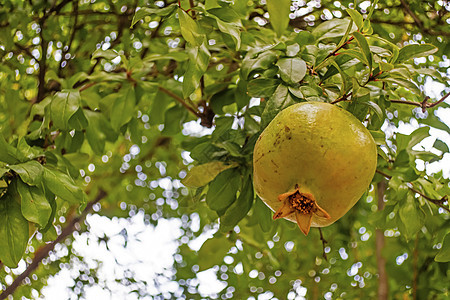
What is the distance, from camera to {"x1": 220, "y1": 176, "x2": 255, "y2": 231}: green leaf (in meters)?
1.02

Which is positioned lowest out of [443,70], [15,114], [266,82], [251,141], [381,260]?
[381,260]

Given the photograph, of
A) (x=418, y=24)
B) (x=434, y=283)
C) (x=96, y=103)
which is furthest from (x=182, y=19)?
(x=434, y=283)

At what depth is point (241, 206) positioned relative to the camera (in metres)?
1.02

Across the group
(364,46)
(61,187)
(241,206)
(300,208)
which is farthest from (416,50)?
(61,187)

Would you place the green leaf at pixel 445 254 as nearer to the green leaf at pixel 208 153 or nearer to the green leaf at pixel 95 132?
the green leaf at pixel 208 153

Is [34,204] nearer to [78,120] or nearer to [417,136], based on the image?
[78,120]

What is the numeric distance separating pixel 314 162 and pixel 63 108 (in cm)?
62

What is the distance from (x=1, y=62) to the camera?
68.8 inches

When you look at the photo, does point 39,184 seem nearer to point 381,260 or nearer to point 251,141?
point 251,141

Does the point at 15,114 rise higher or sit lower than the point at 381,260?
higher

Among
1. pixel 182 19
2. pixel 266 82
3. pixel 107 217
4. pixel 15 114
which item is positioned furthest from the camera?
pixel 107 217

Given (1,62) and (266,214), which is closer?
(266,214)

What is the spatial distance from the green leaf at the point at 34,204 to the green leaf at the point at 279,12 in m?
Answer: 0.50

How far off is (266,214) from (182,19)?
51cm
